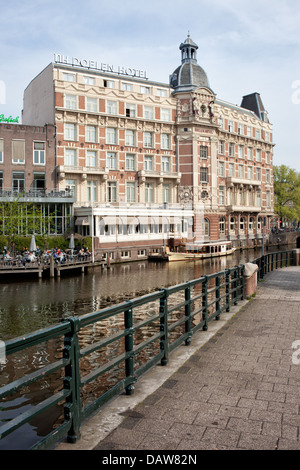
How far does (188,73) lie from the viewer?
191ft

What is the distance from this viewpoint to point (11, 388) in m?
3.67

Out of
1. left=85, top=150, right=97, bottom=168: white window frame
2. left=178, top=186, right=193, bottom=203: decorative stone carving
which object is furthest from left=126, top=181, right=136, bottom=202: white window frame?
left=178, top=186, right=193, bottom=203: decorative stone carving

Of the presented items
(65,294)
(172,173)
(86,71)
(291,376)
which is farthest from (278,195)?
(291,376)

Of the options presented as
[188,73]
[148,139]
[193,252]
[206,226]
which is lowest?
[193,252]

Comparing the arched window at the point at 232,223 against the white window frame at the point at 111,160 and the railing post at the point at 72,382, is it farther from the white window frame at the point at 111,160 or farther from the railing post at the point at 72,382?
the railing post at the point at 72,382

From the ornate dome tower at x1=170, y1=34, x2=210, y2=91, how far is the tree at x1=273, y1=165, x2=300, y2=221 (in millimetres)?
27996

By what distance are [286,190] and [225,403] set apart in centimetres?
7849

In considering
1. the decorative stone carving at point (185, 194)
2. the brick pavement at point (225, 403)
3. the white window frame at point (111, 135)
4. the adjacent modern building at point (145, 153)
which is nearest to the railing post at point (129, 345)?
the brick pavement at point (225, 403)

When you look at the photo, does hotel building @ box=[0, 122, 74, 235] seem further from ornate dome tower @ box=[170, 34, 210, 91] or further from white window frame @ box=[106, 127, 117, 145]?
ornate dome tower @ box=[170, 34, 210, 91]

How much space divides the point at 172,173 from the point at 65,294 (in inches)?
1343

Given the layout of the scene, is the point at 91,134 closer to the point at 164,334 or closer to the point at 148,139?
the point at 148,139

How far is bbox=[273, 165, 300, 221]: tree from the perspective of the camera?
77625 millimetres

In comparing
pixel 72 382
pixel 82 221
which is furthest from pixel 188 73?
pixel 72 382

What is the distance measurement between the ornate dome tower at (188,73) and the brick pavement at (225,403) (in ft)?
176
